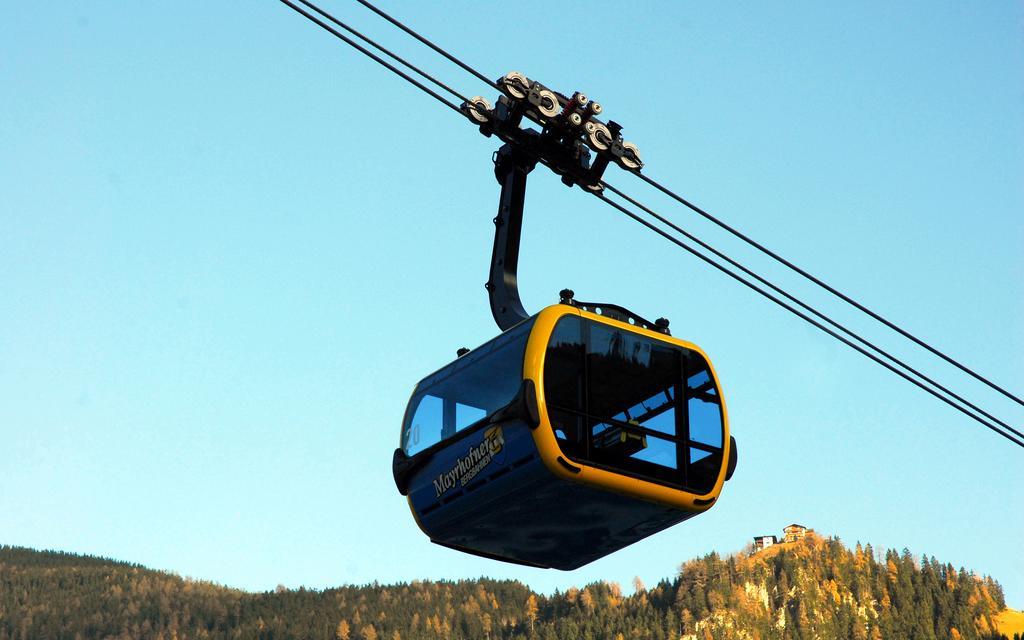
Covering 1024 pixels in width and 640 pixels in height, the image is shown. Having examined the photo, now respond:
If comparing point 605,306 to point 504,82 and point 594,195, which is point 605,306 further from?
point 504,82

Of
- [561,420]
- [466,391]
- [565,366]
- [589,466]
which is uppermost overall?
[466,391]

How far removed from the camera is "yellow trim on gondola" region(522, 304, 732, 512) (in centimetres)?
1642

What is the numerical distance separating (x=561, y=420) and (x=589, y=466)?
58cm

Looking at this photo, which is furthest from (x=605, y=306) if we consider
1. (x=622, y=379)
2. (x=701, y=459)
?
(x=701, y=459)

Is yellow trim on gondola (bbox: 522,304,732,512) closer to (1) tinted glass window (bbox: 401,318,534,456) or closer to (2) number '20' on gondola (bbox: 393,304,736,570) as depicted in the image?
(2) number '20' on gondola (bbox: 393,304,736,570)

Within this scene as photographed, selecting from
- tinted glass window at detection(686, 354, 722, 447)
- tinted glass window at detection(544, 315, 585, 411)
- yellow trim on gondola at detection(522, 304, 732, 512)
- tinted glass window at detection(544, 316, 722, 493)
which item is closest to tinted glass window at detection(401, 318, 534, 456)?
yellow trim on gondola at detection(522, 304, 732, 512)

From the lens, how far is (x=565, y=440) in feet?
54.5

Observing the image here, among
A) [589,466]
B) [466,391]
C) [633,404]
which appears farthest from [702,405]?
[466,391]

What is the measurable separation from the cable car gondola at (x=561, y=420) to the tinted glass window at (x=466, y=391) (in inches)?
0.8

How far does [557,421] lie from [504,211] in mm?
3587

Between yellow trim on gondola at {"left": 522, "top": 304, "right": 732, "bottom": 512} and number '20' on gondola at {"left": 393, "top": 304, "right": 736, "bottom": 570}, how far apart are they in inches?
0.5

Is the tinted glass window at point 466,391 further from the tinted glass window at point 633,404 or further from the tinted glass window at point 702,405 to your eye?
the tinted glass window at point 702,405

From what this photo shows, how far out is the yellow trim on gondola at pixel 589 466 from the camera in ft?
53.9

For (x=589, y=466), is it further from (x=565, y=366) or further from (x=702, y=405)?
(x=702, y=405)
